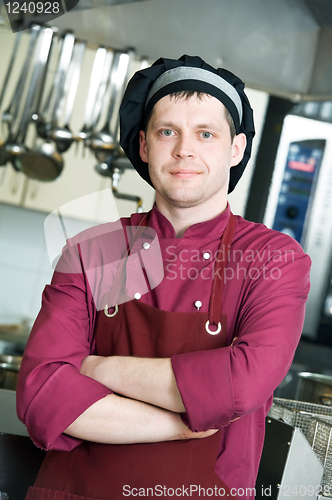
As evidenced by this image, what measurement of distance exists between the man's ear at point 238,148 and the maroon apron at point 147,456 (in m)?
0.24

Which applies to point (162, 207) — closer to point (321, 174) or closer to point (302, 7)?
point (321, 174)

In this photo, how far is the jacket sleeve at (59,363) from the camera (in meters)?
0.85

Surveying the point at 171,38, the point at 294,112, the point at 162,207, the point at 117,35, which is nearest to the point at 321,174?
the point at 294,112

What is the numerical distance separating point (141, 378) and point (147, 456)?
0.43ft

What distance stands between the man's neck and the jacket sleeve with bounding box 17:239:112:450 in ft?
0.63

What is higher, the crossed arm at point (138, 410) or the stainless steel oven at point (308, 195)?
the stainless steel oven at point (308, 195)

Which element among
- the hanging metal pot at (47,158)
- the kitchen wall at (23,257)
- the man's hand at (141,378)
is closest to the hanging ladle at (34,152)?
the hanging metal pot at (47,158)

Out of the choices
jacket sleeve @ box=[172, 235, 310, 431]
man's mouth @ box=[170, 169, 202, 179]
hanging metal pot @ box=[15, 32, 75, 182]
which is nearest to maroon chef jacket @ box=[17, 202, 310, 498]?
jacket sleeve @ box=[172, 235, 310, 431]

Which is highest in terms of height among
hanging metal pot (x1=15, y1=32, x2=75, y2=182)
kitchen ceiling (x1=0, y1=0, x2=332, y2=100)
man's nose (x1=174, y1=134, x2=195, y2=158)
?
kitchen ceiling (x1=0, y1=0, x2=332, y2=100)

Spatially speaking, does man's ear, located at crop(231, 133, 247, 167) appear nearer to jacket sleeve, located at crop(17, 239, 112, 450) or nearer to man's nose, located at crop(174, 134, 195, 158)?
man's nose, located at crop(174, 134, 195, 158)

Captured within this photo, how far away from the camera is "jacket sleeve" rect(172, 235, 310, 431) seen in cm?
80

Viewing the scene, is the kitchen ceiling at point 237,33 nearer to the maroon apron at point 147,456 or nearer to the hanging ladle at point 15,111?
the hanging ladle at point 15,111

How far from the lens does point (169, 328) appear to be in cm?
91

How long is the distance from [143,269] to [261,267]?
8.7 inches
